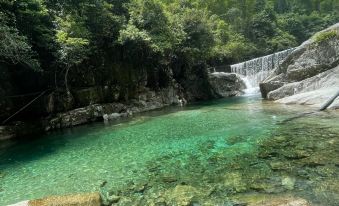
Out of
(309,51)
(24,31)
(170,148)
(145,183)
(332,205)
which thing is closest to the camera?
(332,205)

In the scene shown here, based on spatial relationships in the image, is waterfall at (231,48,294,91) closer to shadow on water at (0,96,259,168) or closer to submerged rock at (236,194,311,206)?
shadow on water at (0,96,259,168)

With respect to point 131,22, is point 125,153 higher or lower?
lower

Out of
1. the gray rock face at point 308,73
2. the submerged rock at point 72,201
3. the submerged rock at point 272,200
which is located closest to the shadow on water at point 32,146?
the submerged rock at point 72,201

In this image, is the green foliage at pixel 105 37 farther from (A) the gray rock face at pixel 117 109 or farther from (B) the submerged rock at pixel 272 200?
(B) the submerged rock at pixel 272 200

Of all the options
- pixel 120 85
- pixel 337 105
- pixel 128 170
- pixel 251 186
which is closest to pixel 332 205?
pixel 251 186

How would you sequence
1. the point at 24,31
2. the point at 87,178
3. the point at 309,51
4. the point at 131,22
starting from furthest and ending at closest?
1. the point at 131,22
2. the point at 309,51
3. the point at 24,31
4. the point at 87,178

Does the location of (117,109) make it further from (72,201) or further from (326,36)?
(72,201)

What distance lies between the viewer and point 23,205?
5.88 m

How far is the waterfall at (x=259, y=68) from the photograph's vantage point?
3144 centimetres

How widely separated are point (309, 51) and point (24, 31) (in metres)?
17.4

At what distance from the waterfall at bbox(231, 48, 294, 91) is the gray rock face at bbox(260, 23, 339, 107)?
427 inches

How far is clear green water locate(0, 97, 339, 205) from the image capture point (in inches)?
290

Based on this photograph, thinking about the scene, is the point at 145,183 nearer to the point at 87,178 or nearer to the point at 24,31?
the point at 87,178

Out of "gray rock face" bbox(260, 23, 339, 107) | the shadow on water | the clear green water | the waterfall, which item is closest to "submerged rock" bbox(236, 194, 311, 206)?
the clear green water
